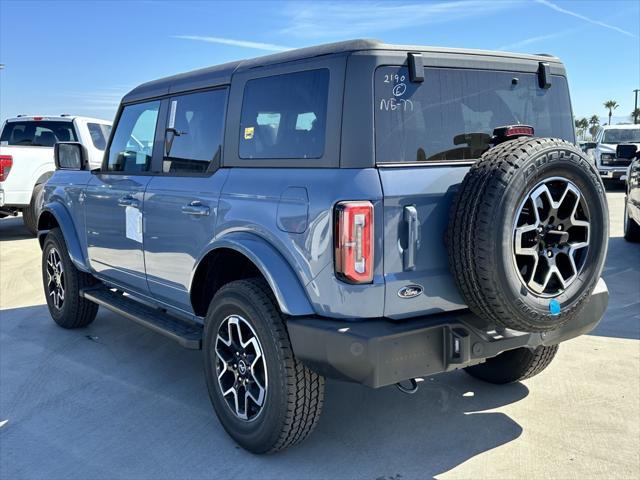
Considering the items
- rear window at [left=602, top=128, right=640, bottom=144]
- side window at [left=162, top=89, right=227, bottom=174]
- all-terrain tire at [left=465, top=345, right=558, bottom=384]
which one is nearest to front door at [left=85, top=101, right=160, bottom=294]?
side window at [left=162, top=89, right=227, bottom=174]

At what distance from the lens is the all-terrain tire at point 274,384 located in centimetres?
294

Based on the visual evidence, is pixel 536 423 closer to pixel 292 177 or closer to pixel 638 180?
pixel 292 177

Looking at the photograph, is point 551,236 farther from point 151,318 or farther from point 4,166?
point 4,166

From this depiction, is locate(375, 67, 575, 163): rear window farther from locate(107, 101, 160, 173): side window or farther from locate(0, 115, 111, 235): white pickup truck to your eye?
locate(0, 115, 111, 235): white pickup truck

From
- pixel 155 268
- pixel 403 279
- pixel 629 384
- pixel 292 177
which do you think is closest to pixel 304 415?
pixel 403 279

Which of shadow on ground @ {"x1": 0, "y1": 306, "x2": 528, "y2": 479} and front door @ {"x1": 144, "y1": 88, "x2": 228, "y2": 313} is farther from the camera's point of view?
front door @ {"x1": 144, "y1": 88, "x2": 228, "y2": 313}

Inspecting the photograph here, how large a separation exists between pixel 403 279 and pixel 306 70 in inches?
44.3

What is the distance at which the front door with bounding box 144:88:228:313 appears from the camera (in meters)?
3.53

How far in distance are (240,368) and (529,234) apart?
1588 mm

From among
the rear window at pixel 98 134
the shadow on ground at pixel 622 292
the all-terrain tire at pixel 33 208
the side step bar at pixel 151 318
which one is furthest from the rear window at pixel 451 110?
the rear window at pixel 98 134

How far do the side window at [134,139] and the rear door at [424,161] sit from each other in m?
2.01

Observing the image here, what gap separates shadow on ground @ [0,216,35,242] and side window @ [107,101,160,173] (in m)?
7.19

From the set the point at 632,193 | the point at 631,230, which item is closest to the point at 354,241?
the point at 632,193

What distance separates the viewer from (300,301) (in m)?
2.86
